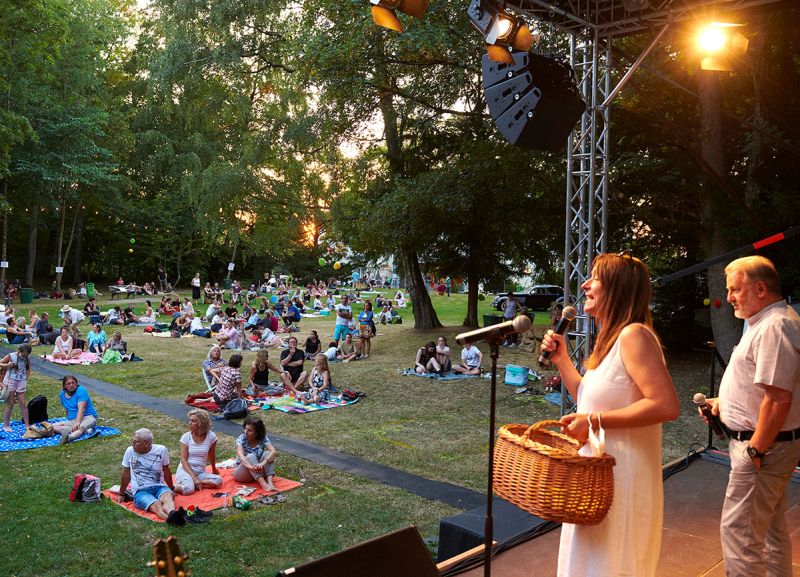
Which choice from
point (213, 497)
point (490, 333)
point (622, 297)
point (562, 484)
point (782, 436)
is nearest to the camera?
point (562, 484)

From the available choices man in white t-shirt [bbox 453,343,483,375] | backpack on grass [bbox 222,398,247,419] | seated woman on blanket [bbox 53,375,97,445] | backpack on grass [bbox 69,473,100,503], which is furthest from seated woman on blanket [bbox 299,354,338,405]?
backpack on grass [bbox 69,473,100,503]

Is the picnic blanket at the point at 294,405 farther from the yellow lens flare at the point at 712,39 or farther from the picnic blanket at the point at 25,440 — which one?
the yellow lens flare at the point at 712,39

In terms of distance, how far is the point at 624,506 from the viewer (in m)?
2.49

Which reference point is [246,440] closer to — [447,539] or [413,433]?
[413,433]

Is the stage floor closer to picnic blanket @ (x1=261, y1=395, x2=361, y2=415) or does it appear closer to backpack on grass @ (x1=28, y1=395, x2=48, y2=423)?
picnic blanket @ (x1=261, y1=395, x2=361, y2=415)

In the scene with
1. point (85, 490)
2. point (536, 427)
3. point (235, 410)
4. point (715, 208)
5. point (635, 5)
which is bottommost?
point (85, 490)

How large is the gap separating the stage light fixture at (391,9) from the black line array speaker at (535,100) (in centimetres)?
115

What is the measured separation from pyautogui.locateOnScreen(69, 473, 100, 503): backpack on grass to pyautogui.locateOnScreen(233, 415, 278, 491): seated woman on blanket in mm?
1443

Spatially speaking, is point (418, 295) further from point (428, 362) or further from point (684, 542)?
point (684, 542)

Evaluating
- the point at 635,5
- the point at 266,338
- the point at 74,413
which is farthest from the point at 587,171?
the point at 266,338

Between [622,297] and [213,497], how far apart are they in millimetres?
5898

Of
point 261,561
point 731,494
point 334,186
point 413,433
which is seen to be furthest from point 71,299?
point 731,494

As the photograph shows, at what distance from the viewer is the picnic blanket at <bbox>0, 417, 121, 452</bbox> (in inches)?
356

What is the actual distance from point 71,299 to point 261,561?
32.1 meters
